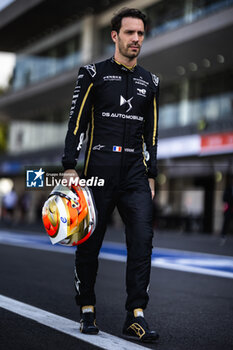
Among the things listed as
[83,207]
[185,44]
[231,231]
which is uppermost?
[185,44]

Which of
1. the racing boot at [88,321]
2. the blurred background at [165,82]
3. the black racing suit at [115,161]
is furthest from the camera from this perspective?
the blurred background at [165,82]

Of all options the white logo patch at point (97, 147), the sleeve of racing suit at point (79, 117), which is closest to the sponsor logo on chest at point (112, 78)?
the sleeve of racing suit at point (79, 117)

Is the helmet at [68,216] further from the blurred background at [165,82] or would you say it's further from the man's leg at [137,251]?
the blurred background at [165,82]

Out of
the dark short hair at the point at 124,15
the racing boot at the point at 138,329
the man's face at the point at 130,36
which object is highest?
the dark short hair at the point at 124,15

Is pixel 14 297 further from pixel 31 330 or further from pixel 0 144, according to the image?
pixel 0 144

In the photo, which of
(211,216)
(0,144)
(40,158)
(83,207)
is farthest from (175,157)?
(0,144)

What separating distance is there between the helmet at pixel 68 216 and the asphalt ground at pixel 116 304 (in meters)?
0.61

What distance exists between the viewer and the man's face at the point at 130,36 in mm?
4207

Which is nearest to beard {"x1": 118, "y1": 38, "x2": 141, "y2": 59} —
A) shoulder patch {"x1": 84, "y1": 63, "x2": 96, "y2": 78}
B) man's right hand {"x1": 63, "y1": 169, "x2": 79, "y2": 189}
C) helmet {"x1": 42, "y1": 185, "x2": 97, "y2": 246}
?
shoulder patch {"x1": 84, "y1": 63, "x2": 96, "y2": 78}

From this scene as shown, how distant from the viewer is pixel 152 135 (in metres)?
4.43

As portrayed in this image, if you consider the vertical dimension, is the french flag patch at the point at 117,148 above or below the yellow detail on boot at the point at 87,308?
above

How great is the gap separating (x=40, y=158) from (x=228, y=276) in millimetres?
30275

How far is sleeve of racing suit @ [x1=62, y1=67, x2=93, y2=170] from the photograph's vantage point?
4152 mm

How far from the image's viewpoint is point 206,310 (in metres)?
5.54
